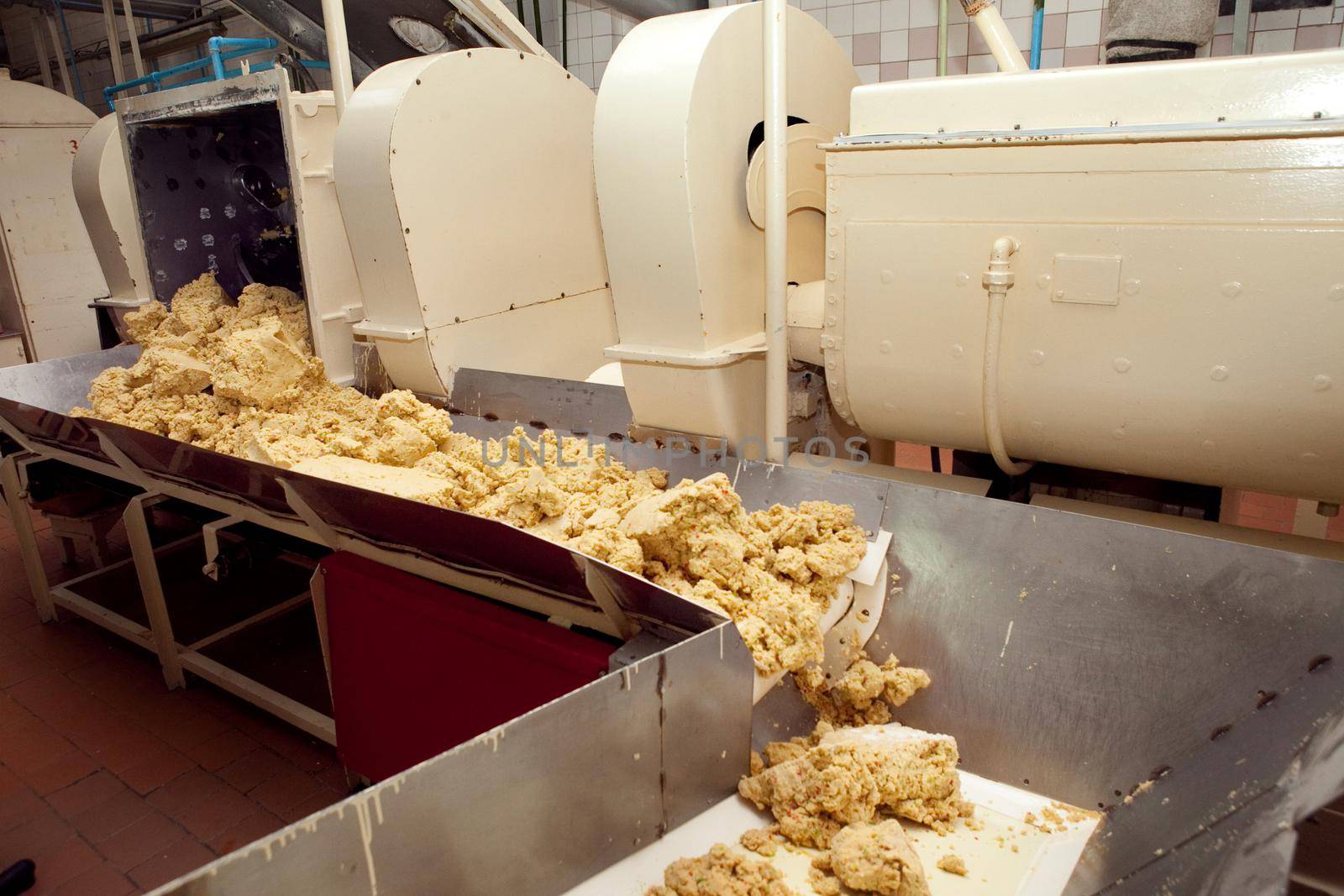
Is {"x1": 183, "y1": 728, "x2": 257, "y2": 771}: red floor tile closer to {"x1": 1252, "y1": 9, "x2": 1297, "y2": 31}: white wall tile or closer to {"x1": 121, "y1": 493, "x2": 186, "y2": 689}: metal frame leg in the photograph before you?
{"x1": 121, "y1": 493, "x2": 186, "y2": 689}: metal frame leg

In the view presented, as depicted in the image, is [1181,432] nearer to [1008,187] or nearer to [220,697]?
[1008,187]

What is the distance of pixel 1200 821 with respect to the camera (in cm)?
123

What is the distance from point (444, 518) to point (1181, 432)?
133 centimetres

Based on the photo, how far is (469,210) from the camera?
256 cm

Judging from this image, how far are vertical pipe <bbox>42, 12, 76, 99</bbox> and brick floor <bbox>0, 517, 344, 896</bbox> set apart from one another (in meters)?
4.54

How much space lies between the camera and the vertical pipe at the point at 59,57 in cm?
602

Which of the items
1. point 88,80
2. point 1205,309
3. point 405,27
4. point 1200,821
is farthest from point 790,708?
point 88,80

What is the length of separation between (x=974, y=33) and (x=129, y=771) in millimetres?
3987

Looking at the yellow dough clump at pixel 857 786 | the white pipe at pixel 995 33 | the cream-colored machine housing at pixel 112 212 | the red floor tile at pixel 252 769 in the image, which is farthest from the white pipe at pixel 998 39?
the cream-colored machine housing at pixel 112 212

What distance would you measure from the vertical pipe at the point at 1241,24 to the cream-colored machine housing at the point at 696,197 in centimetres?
181

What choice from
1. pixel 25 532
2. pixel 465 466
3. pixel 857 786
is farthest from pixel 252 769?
pixel 857 786

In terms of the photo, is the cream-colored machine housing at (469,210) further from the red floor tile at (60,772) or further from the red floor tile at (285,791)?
the red floor tile at (60,772)

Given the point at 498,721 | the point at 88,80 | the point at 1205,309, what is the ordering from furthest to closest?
the point at 88,80, the point at 498,721, the point at 1205,309

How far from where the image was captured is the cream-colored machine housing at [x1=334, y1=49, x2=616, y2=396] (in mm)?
2367
